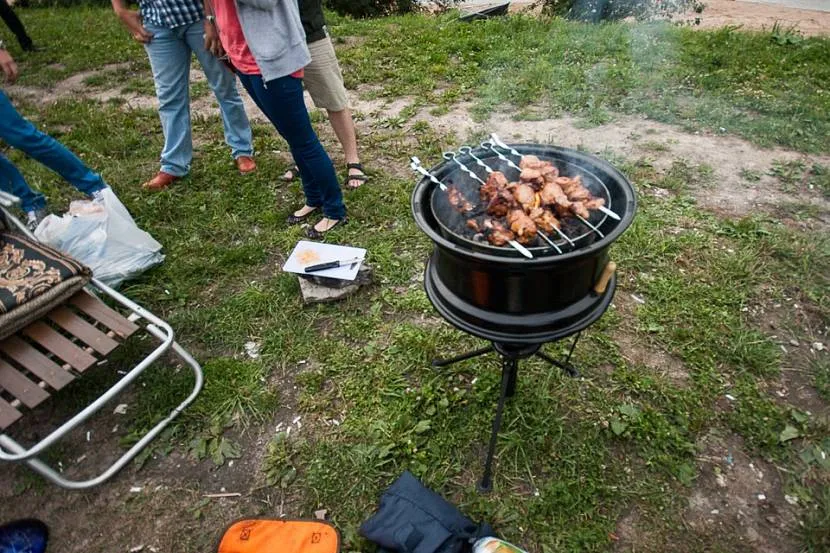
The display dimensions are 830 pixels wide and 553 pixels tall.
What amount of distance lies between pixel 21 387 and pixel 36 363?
0.47 feet

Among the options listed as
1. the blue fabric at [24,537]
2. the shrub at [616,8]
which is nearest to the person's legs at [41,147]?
the blue fabric at [24,537]

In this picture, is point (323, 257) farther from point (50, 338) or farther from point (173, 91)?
point (173, 91)

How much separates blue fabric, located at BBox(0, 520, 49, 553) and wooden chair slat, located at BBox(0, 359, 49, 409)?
56 cm

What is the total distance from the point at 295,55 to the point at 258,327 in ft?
5.74

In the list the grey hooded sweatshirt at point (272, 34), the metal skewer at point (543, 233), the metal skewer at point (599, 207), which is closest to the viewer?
the metal skewer at point (543, 233)

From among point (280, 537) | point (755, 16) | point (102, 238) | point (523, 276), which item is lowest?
point (280, 537)

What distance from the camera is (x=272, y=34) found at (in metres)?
2.97

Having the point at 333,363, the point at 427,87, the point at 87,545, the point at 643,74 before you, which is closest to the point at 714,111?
the point at 643,74

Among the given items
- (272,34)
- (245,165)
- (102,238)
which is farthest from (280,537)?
(245,165)

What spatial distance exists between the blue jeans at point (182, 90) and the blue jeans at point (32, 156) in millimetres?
720

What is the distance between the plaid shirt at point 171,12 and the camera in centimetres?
378

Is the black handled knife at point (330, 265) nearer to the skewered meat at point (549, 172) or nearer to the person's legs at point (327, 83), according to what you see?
the person's legs at point (327, 83)

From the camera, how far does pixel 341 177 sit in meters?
4.61

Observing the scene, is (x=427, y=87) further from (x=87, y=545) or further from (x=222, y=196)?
(x=87, y=545)
